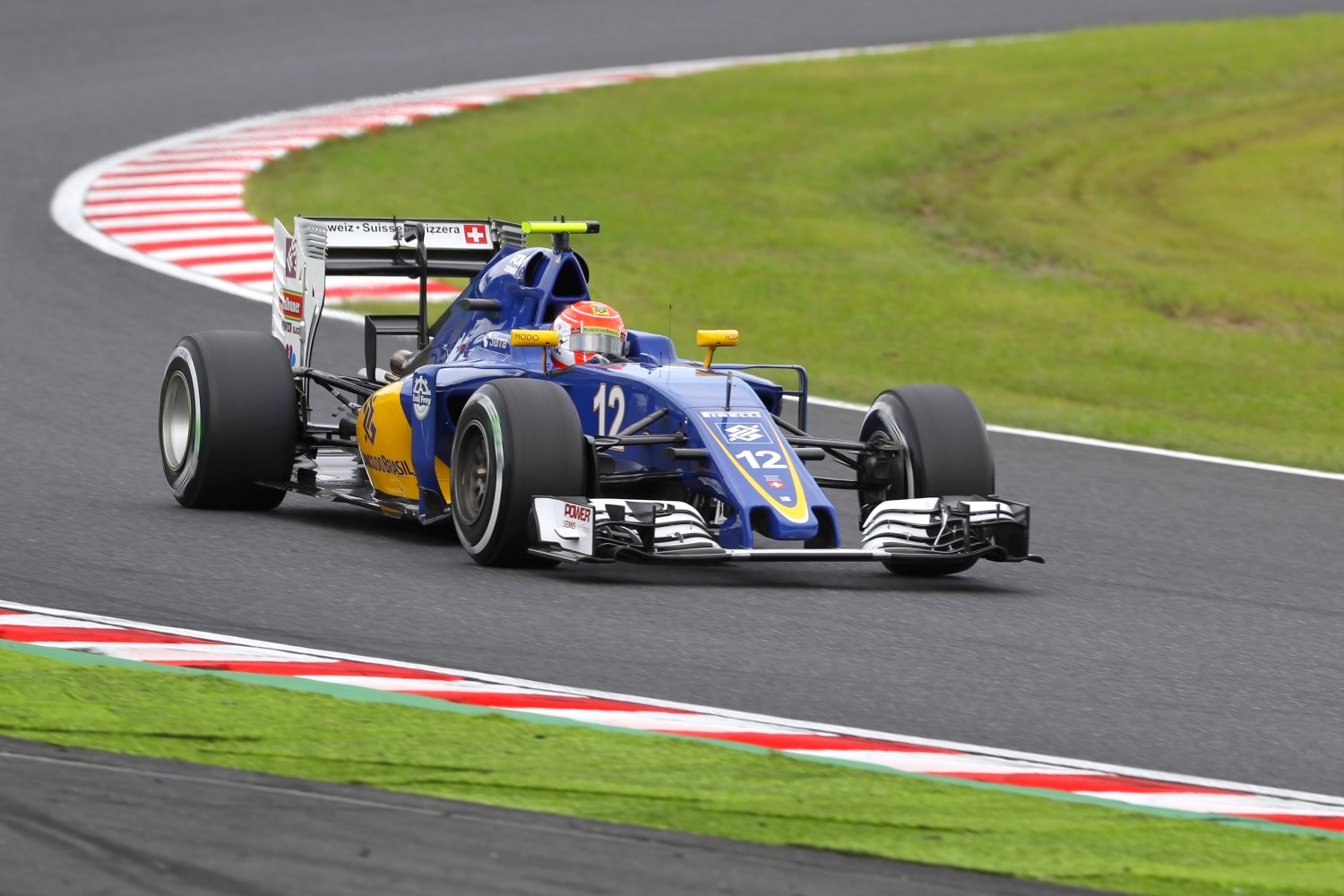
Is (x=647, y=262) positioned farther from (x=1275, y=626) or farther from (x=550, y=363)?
(x=1275, y=626)

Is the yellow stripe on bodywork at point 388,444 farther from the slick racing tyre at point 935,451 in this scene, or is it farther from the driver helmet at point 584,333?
the slick racing tyre at point 935,451

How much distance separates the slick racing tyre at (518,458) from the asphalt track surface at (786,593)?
16cm

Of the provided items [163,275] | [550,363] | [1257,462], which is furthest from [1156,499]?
[163,275]

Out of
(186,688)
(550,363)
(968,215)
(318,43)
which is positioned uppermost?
(318,43)

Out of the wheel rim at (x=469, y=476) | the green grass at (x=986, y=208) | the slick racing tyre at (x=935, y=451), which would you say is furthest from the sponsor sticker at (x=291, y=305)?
the green grass at (x=986, y=208)

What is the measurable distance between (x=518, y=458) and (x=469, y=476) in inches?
23.5

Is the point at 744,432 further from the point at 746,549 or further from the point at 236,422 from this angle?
the point at 236,422

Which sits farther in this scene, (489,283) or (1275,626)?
(489,283)

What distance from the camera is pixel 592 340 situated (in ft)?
30.0

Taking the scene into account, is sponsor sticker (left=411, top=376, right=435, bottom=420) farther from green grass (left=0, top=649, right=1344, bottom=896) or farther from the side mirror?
green grass (left=0, top=649, right=1344, bottom=896)

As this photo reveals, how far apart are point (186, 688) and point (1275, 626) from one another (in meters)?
4.20

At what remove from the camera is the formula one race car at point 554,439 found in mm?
8227

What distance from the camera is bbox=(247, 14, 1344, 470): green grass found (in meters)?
14.9

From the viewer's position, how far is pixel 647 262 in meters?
17.5
